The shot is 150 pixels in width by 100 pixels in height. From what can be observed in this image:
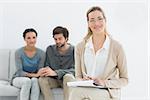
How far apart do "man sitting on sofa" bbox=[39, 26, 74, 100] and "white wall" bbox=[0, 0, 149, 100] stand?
634mm

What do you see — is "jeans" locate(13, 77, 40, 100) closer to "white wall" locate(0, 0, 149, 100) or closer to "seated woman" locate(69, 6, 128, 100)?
"white wall" locate(0, 0, 149, 100)

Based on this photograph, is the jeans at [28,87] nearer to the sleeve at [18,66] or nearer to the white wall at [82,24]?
the sleeve at [18,66]

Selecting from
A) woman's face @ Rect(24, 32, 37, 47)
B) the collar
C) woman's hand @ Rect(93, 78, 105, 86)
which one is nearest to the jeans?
woman's face @ Rect(24, 32, 37, 47)

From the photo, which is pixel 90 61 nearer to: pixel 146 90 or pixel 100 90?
pixel 100 90

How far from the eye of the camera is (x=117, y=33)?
14.4 feet

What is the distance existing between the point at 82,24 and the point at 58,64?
36.0 inches

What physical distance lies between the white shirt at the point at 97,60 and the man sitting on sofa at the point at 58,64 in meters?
1.09

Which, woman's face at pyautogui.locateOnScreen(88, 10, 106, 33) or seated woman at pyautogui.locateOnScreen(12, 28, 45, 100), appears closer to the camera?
woman's face at pyautogui.locateOnScreen(88, 10, 106, 33)

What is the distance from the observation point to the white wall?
4.32m

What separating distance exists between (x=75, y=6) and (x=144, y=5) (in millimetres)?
949

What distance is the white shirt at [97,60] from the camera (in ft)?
7.57

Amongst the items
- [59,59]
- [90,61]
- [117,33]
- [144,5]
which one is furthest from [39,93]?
[144,5]

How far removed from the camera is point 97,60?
2.32m

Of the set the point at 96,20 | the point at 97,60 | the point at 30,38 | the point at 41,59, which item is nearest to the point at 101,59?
the point at 97,60
